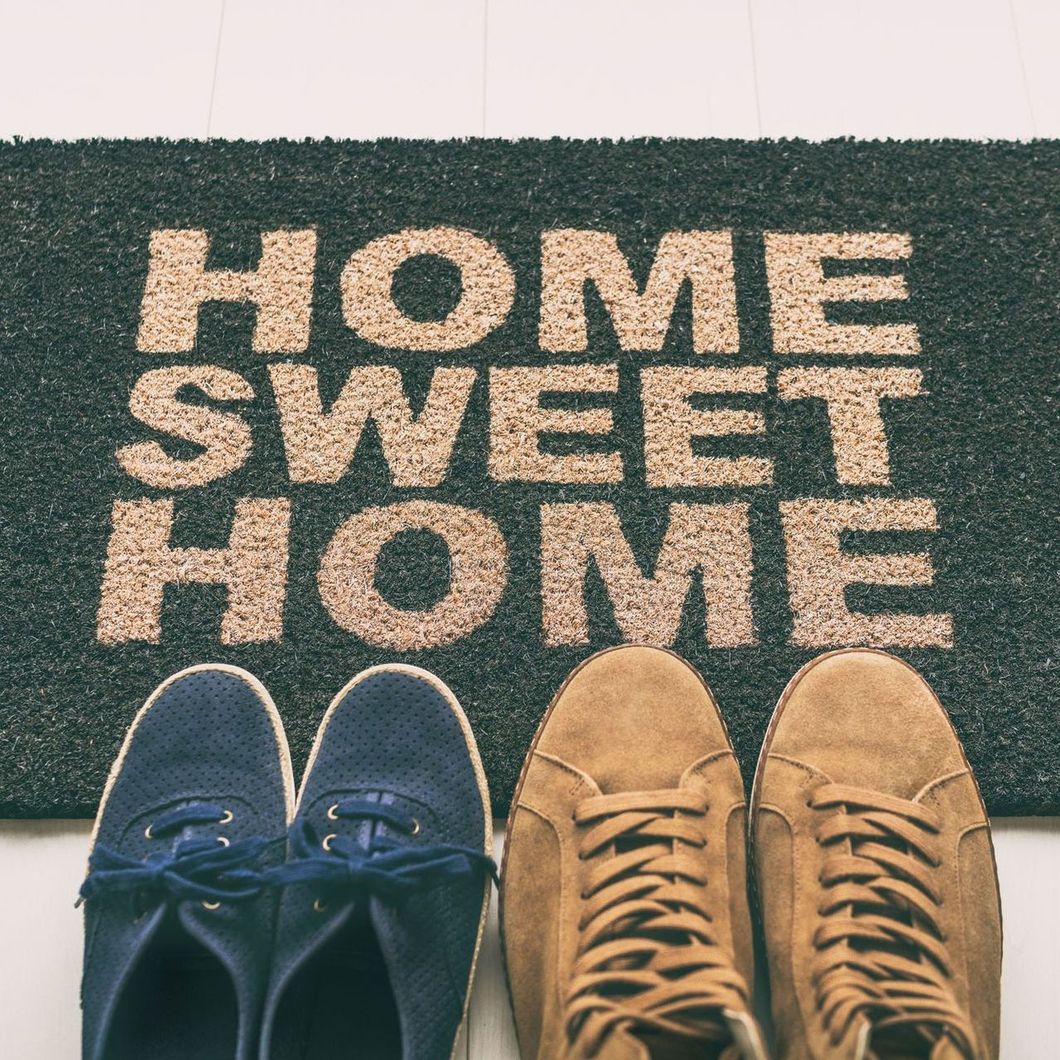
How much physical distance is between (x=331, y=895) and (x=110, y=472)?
0.51m

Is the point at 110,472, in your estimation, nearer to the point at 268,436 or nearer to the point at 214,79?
the point at 268,436

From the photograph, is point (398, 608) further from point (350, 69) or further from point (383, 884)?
point (350, 69)

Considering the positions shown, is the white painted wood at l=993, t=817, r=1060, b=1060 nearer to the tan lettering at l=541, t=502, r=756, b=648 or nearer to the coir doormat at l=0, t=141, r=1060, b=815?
the coir doormat at l=0, t=141, r=1060, b=815

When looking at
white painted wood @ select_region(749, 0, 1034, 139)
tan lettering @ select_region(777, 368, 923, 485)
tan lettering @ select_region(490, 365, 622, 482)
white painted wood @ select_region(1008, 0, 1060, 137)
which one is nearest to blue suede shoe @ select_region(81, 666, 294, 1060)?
tan lettering @ select_region(490, 365, 622, 482)

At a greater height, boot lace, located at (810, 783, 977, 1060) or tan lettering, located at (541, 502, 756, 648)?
tan lettering, located at (541, 502, 756, 648)

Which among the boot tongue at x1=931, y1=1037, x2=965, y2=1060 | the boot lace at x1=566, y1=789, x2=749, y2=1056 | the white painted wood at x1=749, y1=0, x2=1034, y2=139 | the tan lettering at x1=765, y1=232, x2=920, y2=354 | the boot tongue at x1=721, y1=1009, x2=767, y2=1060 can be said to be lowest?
the boot tongue at x1=931, y1=1037, x2=965, y2=1060

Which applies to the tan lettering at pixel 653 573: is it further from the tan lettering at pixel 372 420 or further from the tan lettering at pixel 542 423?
the tan lettering at pixel 372 420

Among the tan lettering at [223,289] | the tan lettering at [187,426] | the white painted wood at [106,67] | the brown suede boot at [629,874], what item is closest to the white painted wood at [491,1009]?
the brown suede boot at [629,874]

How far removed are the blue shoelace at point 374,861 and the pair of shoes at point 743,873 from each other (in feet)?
0.21

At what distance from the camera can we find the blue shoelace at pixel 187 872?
0.83 m

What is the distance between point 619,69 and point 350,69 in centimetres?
33

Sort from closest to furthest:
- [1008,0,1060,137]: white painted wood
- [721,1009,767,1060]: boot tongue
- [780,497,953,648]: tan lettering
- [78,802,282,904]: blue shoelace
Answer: [721,1009,767,1060]: boot tongue < [78,802,282,904]: blue shoelace < [780,497,953,648]: tan lettering < [1008,0,1060,137]: white painted wood

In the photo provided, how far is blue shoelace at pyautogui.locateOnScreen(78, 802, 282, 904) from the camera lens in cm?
83

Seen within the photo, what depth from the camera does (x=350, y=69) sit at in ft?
3.97
